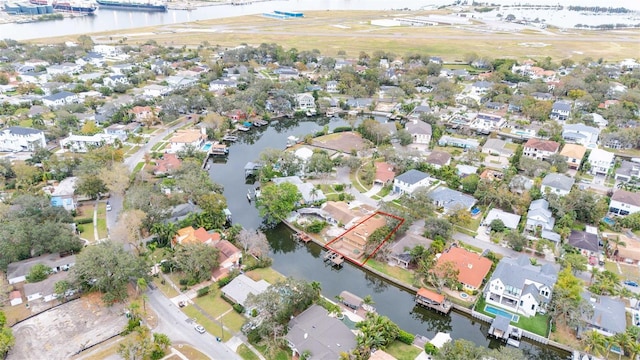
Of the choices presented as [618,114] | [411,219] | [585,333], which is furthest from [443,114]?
[585,333]

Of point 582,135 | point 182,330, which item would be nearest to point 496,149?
point 582,135

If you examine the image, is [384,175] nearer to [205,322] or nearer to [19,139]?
[205,322]

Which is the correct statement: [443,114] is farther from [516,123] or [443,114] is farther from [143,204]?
[143,204]

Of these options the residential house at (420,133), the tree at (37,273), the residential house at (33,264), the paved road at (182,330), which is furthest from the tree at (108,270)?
the residential house at (420,133)

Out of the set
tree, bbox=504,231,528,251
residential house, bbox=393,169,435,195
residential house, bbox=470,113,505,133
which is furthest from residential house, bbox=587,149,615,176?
tree, bbox=504,231,528,251

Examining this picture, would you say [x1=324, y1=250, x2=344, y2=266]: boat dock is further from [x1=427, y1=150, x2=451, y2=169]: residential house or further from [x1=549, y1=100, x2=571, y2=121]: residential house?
[x1=549, y1=100, x2=571, y2=121]: residential house

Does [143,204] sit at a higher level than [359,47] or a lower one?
lower
